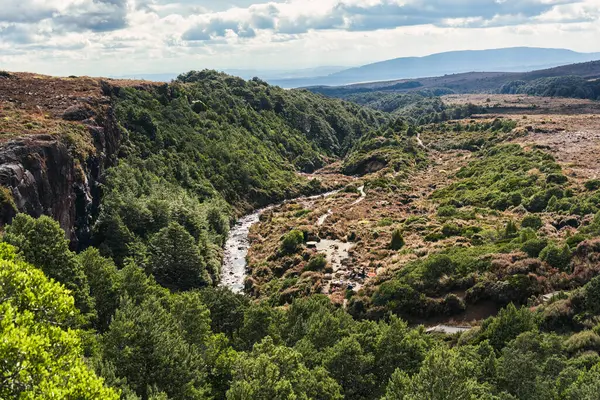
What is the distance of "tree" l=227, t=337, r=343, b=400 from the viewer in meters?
19.4

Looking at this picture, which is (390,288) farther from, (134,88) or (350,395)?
(134,88)

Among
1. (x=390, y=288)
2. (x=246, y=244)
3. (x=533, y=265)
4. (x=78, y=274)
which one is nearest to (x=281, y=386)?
(x=78, y=274)

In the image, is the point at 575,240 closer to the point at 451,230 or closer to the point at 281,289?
the point at 451,230

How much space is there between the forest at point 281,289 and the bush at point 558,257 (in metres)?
0.13

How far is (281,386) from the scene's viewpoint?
19.4 m

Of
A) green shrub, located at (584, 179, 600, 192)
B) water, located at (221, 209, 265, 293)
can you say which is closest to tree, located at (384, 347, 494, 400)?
water, located at (221, 209, 265, 293)

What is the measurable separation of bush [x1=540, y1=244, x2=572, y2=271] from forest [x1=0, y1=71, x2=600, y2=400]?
0.13m

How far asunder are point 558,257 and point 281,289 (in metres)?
31.9

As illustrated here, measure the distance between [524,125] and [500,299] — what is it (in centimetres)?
10796

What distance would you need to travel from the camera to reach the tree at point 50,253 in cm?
3108

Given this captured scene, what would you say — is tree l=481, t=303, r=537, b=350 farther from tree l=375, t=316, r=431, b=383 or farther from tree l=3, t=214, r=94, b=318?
tree l=3, t=214, r=94, b=318

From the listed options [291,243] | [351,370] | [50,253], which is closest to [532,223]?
[291,243]

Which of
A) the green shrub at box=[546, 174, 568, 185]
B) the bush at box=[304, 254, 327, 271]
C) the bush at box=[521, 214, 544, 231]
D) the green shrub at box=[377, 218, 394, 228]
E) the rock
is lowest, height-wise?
the bush at box=[304, 254, 327, 271]

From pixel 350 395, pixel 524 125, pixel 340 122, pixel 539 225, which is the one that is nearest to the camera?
pixel 350 395
